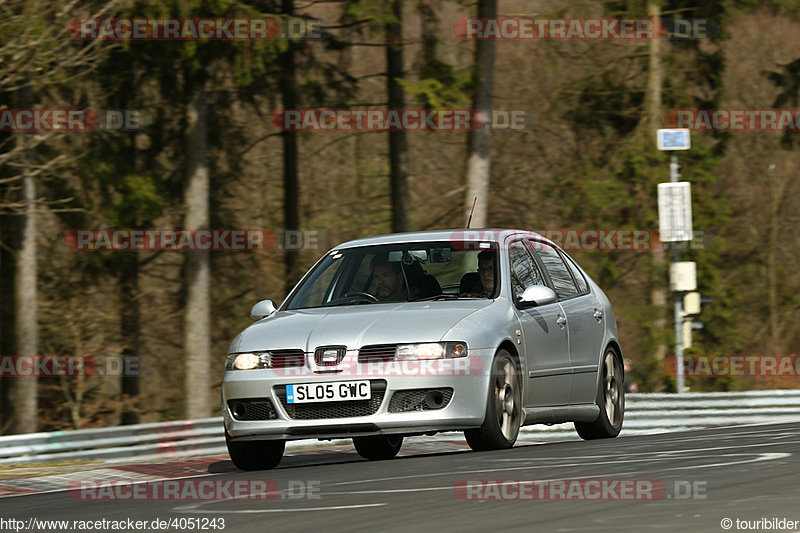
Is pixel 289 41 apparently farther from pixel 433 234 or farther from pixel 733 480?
pixel 733 480

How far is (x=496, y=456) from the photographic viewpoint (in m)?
8.98

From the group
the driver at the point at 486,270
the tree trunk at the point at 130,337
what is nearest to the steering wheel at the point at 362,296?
the driver at the point at 486,270

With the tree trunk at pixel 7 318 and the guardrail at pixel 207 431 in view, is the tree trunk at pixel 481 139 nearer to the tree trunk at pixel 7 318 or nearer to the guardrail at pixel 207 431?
the guardrail at pixel 207 431

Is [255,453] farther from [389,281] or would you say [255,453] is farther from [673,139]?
[673,139]

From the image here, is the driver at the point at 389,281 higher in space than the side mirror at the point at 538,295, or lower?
higher

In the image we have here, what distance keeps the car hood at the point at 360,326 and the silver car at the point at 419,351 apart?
0.01 meters

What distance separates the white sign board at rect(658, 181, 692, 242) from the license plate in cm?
1265

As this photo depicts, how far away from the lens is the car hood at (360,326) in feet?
30.5

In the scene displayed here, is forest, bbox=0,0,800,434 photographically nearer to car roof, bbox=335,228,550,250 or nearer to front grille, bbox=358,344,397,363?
car roof, bbox=335,228,550,250

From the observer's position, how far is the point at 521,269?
35.6ft

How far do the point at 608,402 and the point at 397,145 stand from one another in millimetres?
16968

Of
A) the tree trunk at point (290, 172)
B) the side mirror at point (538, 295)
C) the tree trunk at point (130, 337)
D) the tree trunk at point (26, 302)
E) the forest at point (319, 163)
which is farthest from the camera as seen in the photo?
the tree trunk at point (130, 337)

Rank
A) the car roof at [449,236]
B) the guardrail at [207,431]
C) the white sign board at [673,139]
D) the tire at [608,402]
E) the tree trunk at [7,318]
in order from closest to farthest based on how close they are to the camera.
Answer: the car roof at [449,236] → the tire at [608,402] → the guardrail at [207,431] → the white sign board at [673,139] → the tree trunk at [7,318]

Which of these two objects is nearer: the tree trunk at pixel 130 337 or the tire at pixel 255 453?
the tire at pixel 255 453
